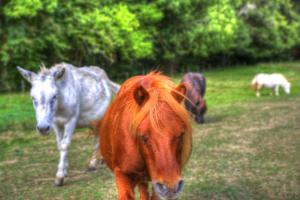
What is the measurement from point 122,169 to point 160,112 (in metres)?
0.71

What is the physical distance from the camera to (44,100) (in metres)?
6.54

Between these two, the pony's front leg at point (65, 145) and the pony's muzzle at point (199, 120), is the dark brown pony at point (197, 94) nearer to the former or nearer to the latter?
the pony's muzzle at point (199, 120)

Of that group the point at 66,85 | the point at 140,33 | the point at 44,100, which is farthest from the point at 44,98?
the point at 140,33

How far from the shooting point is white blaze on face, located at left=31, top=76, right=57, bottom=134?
20.9 ft

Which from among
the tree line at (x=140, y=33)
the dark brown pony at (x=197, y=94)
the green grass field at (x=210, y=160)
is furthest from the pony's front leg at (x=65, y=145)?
the dark brown pony at (x=197, y=94)

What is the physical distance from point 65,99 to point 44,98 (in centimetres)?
75

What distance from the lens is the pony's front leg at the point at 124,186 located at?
3.83 m

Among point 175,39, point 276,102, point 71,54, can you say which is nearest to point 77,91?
point 276,102

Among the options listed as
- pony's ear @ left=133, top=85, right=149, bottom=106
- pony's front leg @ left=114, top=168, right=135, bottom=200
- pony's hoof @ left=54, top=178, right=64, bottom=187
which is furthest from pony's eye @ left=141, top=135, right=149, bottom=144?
pony's hoof @ left=54, top=178, right=64, bottom=187

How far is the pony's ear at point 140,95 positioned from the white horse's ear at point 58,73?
11.7 feet

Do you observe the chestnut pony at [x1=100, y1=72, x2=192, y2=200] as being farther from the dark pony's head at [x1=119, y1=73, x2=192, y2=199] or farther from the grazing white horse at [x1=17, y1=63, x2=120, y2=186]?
the grazing white horse at [x1=17, y1=63, x2=120, y2=186]

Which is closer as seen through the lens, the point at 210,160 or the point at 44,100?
the point at 44,100

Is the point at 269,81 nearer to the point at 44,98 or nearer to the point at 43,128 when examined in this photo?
the point at 44,98

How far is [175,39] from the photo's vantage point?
32.2 m
